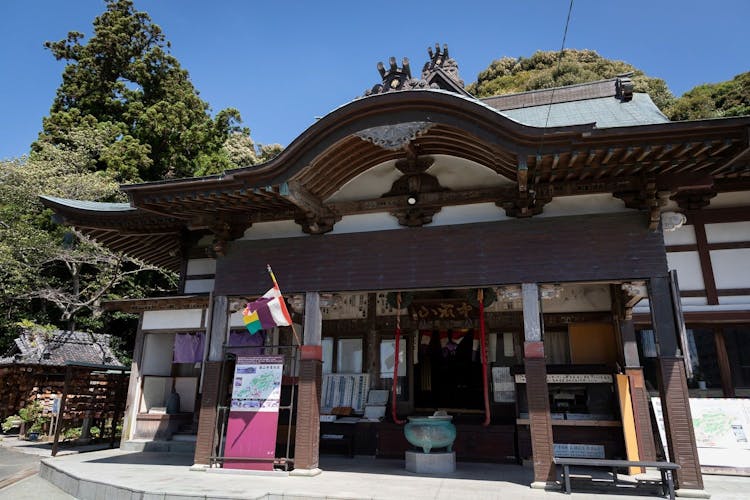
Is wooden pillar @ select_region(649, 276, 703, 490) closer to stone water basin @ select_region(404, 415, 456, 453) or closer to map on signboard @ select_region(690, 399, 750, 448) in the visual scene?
map on signboard @ select_region(690, 399, 750, 448)

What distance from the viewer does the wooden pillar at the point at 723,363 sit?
28.7ft

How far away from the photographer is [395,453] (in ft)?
32.0

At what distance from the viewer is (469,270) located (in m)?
7.80

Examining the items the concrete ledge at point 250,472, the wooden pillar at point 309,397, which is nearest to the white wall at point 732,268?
the wooden pillar at point 309,397

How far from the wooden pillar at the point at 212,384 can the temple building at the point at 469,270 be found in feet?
0.10

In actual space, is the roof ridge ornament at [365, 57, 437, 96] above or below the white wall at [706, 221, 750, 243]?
above

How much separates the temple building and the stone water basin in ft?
3.24

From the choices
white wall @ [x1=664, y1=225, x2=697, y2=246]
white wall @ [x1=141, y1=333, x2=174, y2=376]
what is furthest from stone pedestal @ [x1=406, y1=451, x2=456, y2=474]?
white wall @ [x1=141, y1=333, x2=174, y2=376]

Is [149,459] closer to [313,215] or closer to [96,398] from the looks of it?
[96,398]

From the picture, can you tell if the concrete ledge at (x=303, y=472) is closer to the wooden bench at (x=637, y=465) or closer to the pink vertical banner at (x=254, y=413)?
the pink vertical banner at (x=254, y=413)

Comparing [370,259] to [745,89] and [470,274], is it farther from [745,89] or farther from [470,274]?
[745,89]

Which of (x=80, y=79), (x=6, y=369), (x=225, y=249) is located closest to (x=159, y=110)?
(x=80, y=79)

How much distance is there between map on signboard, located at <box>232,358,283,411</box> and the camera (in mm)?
8289

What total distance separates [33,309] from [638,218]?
26992 millimetres
